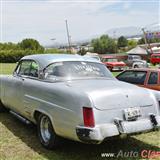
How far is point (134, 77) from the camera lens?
365 inches

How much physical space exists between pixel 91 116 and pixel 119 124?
0.45m

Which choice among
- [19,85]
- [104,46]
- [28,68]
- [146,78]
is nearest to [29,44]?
[104,46]

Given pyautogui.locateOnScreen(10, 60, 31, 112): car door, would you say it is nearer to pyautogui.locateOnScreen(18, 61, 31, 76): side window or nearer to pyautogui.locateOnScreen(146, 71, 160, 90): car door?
pyautogui.locateOnScreen(18, 61, 31, 76): side window

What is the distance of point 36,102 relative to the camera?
566 cm

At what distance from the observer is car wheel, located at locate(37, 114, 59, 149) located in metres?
5.32

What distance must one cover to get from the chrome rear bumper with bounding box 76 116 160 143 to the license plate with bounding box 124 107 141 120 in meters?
0.08

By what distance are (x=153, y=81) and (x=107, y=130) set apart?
453cm

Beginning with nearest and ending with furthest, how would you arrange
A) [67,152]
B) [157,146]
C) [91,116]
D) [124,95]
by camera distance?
[91,116]
[124,95]
[67,152]
[157,146]

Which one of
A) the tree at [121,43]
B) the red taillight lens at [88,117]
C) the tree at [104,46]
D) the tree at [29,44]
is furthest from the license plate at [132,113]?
the tree at [121,43]

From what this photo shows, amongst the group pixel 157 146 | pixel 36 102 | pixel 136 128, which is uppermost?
pixel 36 102

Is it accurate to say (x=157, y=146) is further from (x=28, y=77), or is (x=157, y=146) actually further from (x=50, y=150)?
(x=28, y=77)

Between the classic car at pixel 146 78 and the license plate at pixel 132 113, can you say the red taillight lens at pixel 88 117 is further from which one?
the classic car at pixel 146 78

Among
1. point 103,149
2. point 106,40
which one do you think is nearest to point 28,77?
point 103,149

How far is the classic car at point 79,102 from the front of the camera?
181 inches
